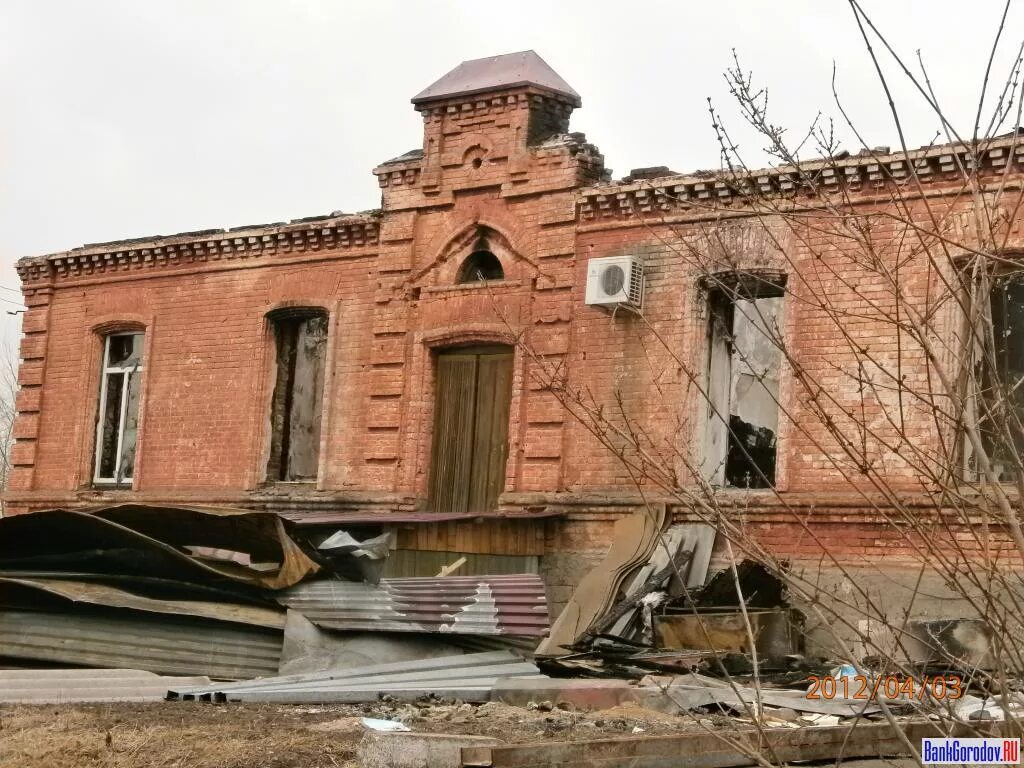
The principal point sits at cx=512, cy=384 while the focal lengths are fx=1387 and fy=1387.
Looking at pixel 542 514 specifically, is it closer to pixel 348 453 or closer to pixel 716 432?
pixel 716 432

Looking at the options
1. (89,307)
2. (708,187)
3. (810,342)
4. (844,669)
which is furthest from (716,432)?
(89,307)

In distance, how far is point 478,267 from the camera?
608 inches

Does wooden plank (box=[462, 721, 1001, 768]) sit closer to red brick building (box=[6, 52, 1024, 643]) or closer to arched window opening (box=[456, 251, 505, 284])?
red brick building (box=[6, 52, 1024, 643])

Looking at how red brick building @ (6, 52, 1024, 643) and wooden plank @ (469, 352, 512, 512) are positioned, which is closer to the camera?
red brick building @ (6, 52, 1024, 643)

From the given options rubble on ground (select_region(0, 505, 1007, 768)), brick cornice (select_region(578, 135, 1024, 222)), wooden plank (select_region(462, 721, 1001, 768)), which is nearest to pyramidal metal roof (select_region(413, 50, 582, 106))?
brick cornice (select_region(578, 135, 1024, 222))

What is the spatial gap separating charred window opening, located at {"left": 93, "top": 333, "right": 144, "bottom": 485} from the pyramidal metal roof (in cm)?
552

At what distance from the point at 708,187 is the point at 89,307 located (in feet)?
30.1

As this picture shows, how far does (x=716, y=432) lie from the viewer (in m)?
13.6

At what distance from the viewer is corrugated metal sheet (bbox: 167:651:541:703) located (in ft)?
33.4

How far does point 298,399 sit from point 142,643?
576cm

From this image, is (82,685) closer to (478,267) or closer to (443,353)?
(443,353)

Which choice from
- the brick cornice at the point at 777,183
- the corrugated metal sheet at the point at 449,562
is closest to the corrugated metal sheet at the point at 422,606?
the corrugated metal sheet at the point at 449,562

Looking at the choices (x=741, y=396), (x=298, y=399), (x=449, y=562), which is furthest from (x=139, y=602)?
(x=741, y=396)

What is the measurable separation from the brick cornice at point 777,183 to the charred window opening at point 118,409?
7.09 m
